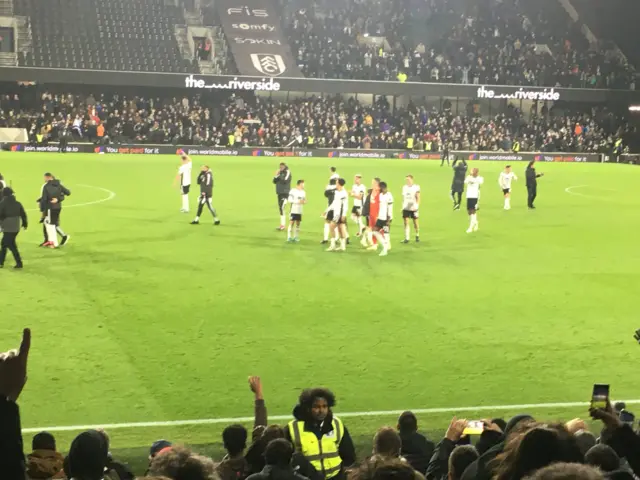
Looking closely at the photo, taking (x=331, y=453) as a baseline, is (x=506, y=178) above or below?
above

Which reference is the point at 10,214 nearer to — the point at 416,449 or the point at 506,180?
the point at 416,449

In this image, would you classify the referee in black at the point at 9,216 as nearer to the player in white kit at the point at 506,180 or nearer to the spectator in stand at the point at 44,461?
the spectator in stand at the point at 44,461

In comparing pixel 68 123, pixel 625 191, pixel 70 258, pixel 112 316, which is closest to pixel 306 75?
pixel 68 123

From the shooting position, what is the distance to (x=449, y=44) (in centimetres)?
7225

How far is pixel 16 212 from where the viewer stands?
19797 mm

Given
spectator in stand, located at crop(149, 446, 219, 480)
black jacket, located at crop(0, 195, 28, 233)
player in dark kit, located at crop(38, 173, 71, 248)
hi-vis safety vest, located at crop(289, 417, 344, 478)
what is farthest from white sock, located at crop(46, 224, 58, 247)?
spectator in stand, located at crop(149, 446, 219, 480)

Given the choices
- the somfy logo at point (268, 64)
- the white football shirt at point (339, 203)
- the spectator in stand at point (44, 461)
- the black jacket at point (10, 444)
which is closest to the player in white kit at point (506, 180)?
the white football shirt at point (339, 203)

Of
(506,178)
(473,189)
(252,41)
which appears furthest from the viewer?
(252,41)

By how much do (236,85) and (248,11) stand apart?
11.7 meters

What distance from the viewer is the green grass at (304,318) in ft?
41.1

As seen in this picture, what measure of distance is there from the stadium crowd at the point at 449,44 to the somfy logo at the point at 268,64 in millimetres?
1989

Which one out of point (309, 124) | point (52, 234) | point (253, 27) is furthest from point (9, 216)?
point (253, 27)

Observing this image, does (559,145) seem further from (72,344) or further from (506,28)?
(72,344)

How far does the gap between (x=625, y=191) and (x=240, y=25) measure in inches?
1453
